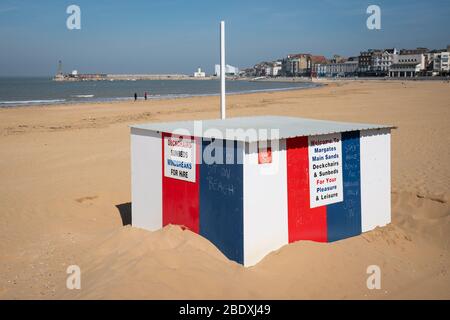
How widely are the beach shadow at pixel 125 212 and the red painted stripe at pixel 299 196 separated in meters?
2.98

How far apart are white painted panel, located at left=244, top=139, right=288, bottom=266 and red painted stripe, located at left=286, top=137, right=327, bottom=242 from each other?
3.8 inches

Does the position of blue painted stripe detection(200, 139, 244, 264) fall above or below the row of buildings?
below

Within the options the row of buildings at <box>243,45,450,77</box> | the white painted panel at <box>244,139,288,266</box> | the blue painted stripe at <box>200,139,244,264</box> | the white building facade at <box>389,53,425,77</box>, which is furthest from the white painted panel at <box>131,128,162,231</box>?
the white building facade at <box>389,53,425,77</box>

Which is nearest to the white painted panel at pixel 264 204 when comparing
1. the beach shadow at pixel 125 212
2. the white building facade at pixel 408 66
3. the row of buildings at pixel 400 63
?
the beach shadow at pixel 125 212

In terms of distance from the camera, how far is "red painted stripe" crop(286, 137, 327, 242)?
561cm

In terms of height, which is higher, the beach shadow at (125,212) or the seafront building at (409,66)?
the seafront building at (409,66)

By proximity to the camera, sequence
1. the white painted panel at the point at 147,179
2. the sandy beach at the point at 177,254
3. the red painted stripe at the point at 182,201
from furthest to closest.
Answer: the white painted panel at the point at 147,179 < the red painted stripe at the point at 182,201 < the sandy beach at the point at 177,254

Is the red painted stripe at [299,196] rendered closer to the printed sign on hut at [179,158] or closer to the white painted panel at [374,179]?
the white painted panel at [374,179]

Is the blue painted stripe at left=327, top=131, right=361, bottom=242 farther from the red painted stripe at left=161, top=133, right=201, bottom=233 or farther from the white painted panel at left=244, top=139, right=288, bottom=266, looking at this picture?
the red painted stripe at left=161, top=133, right=201, bottom=233

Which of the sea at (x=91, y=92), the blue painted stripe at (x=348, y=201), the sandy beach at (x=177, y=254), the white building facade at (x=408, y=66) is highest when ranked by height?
the white building facade at (x=408, y=66)

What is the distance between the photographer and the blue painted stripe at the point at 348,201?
20.1 feet

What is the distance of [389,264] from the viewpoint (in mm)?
5645

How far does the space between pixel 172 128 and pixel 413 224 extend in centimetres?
353
